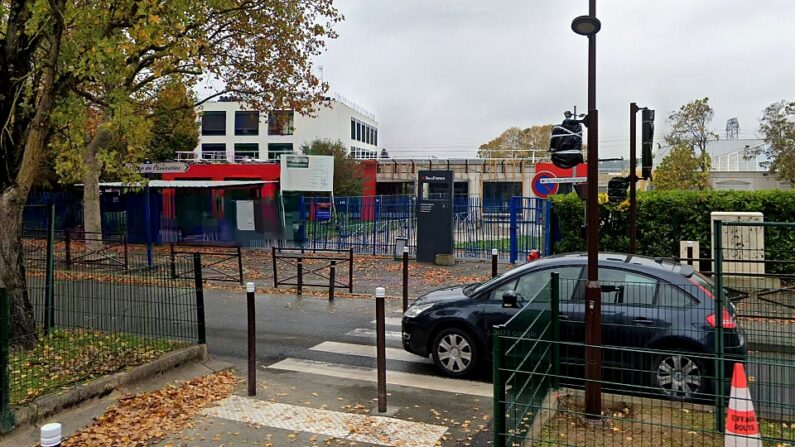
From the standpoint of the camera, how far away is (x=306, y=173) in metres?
32.7

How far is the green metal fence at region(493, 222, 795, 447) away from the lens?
14.3 ft

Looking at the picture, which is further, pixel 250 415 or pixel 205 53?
pixel 205 53

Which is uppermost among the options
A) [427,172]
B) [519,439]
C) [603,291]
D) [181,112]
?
[181,112]

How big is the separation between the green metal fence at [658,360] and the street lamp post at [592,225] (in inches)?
5.9

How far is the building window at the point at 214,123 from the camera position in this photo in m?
62.0

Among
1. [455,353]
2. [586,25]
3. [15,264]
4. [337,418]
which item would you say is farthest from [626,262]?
[15,264]

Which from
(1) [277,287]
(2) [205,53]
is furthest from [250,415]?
(2) [205,53]

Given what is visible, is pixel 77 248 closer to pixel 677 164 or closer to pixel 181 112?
pixel 181 112

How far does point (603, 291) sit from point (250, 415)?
4.08m

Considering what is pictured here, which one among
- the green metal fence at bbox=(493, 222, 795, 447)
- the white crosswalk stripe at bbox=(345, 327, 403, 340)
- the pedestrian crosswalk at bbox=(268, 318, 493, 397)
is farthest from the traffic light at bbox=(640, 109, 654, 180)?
the pedestrian crosswalk at bbox=(268, 318, 493, 397)

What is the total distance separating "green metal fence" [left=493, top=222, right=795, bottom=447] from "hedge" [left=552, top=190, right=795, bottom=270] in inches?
368

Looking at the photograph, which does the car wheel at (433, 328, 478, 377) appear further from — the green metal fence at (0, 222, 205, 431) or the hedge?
the hedge

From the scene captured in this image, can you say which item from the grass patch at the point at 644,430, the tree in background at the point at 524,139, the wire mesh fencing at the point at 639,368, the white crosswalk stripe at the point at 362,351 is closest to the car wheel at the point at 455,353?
the white crosswalk stripe at the point at 362,351

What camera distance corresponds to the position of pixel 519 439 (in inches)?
170
